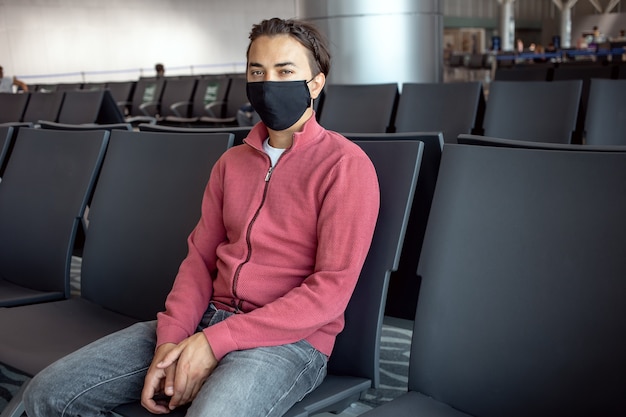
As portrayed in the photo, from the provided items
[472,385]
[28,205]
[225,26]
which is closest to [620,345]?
[472,385]

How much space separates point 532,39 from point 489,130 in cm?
2888

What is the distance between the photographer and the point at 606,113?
10.1 ft

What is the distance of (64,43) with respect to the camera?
15.2 m

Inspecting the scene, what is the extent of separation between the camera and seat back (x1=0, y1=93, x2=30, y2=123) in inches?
270

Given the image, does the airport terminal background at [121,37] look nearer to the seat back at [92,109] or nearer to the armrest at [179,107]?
the armrest at [179,107]

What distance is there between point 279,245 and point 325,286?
0.16m

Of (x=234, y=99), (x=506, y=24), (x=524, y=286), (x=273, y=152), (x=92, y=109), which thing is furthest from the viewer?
(x=506, y=24)

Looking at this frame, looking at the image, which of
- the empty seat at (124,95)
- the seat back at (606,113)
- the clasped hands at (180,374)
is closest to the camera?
the clasped hands at (180,374)

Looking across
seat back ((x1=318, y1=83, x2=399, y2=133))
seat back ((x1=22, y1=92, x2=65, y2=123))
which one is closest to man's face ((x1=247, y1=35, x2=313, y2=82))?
seat back ((x1=318, y1=83, x2=399, y2=133))

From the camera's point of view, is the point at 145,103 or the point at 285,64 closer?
the point at 285,64

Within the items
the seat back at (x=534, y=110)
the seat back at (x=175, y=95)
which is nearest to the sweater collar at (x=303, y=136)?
the seat back at (x=534, y=110)

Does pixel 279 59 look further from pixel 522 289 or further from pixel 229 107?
pixel 229 107

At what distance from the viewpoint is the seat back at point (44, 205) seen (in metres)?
2.10

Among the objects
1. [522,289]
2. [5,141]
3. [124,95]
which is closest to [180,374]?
[522,289]
